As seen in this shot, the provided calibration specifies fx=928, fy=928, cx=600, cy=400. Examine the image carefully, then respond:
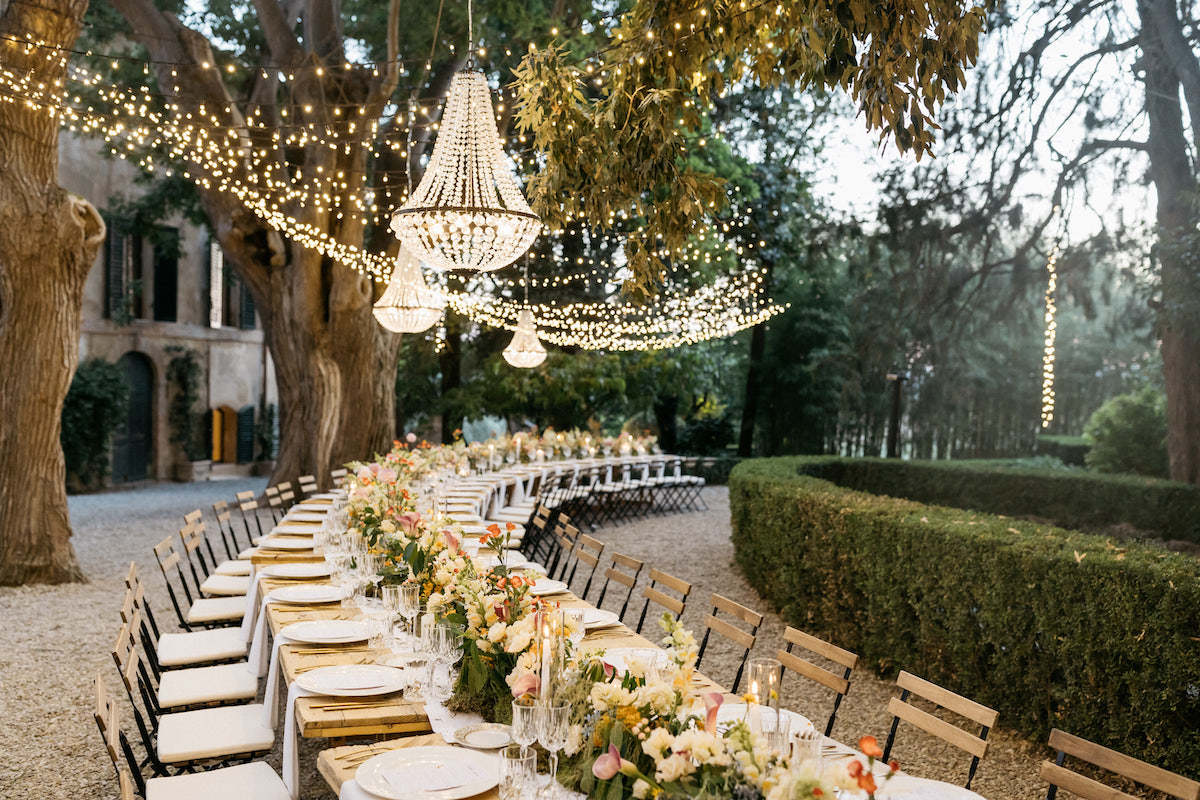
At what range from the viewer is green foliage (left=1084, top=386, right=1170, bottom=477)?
1678 centimetres

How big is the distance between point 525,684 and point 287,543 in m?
4.22

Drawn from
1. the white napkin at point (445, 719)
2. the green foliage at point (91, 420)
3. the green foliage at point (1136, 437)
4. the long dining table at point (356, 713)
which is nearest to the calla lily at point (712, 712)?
the long dining table at point (356, 713)

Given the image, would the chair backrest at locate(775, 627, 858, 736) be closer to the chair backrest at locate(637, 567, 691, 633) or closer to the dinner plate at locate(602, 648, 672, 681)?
the dinner plate at locate(602, 648, 672, 681)

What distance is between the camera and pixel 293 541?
20.8 feet

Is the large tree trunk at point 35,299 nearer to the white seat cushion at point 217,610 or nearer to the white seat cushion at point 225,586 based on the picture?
the white seat cushion at point 225,586

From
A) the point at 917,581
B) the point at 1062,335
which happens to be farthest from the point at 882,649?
the point at 1062,335

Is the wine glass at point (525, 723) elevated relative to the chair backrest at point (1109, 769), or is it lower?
elevated

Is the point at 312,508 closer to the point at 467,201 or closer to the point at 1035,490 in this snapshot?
the point at 467,201

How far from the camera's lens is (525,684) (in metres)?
2.48

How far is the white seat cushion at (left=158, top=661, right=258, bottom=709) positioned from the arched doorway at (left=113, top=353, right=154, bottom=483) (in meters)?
15.6

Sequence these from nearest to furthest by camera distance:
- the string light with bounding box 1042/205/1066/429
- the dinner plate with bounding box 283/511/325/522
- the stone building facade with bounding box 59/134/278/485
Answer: the dinner plate with bounding box 283/511/325/522
the string light with bounding box 1042/205/1066/429
the stone building facade with bounding box 59/134/278/485

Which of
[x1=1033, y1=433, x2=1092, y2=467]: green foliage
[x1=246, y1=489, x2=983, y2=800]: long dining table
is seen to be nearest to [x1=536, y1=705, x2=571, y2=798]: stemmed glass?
[x1=246, y1=489, x2=983, y2=800]: long dining table

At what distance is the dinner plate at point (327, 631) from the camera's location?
12.8 feet

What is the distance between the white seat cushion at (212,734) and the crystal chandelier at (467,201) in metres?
2.24
